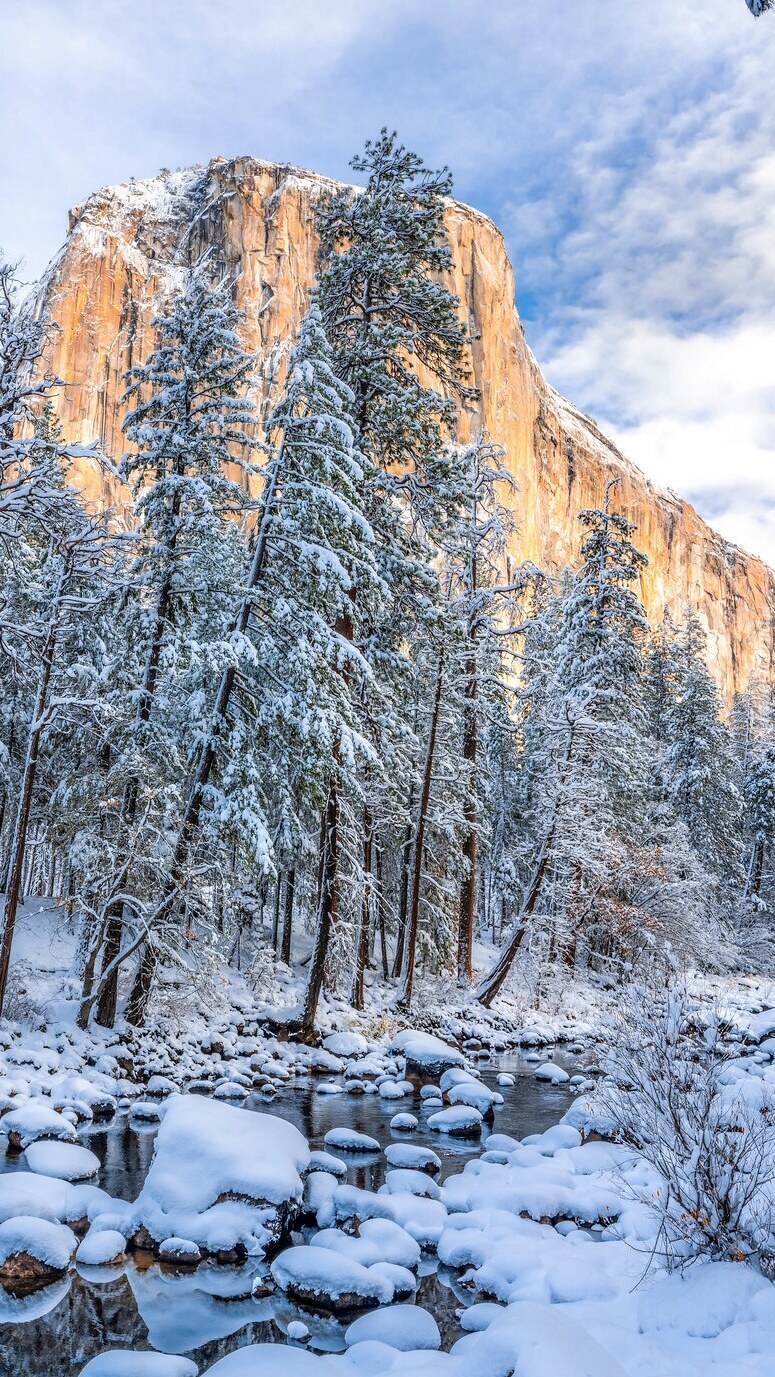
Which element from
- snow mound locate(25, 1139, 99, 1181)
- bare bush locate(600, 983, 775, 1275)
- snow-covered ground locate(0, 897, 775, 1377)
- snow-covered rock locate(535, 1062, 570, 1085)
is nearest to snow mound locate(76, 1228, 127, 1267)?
snow-covered ground locate(0, 897, 775, 1377)

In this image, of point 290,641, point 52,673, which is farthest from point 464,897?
point 52,673

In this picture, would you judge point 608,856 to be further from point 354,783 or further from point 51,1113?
point 51,1113

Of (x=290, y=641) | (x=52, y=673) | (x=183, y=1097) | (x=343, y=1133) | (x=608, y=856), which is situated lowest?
(x=343, y=1133)

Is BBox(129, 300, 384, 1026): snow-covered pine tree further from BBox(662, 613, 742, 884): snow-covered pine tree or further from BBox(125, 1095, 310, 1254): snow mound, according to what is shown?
BBox(662, 613, 742, 884): snow-covered pine tree

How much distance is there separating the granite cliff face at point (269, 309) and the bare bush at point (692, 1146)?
3109 inches

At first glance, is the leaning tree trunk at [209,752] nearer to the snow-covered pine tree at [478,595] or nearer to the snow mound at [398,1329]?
the snow-covered pine tree at [478,595]

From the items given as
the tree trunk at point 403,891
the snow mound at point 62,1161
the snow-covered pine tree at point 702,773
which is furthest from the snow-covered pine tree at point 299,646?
the snow-covered pine tree at point 702,773

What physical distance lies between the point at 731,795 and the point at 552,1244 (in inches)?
1219

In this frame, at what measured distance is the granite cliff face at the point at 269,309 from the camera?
92.4 meters

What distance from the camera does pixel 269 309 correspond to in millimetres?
97688

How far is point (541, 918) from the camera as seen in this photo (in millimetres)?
20359

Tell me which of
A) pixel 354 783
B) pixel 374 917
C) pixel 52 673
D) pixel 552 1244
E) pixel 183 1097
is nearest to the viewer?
pixel 552 1244

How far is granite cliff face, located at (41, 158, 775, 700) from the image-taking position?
3639 inches

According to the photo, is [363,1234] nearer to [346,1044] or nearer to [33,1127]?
[33,1127]
